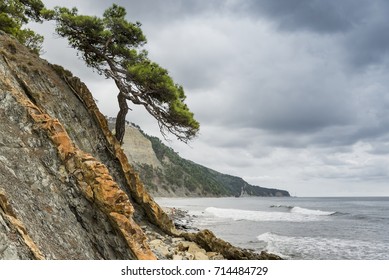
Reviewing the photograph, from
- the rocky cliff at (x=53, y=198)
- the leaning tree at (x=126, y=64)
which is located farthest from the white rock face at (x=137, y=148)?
the rocky cliff at (x=53, y=198)

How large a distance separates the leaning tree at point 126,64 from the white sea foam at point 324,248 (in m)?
9.84

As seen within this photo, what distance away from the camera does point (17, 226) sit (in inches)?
250

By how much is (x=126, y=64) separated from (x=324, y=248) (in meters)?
17.2

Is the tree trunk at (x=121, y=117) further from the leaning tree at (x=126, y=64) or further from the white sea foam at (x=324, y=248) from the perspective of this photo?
the white sea foam at (x=324, y=248)

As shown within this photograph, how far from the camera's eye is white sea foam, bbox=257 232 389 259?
20.1 m

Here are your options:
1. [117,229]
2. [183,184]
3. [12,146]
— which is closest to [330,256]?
[117,229]

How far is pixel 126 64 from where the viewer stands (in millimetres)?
17438

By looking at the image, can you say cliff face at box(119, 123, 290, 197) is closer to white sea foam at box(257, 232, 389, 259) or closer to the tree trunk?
white sea foam at box(257, 232, 389, 259)

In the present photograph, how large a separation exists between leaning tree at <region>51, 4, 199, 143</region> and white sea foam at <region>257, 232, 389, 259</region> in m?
9.84

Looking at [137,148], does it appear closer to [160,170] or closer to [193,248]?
[160,170]

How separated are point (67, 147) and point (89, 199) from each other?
5.64 feet

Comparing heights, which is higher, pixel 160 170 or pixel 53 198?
pixel 160 170

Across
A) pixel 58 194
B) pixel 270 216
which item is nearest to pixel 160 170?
pixel 270 216
